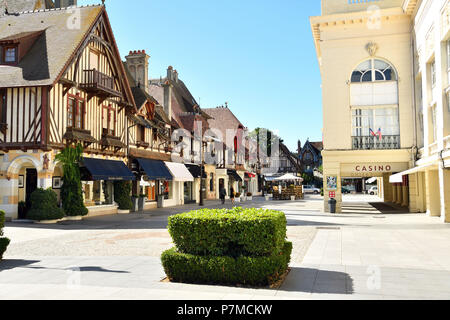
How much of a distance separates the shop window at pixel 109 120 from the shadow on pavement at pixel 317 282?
18865 millimetres

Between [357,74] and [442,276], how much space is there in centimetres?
1862

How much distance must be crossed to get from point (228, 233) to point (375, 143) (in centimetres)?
1891

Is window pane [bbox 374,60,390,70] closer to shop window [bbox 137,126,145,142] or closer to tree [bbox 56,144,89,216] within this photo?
shop window [bbox 137,126,145,142]

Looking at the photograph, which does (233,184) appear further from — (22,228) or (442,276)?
(442,276)

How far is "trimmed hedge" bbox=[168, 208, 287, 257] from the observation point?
7.02 metres

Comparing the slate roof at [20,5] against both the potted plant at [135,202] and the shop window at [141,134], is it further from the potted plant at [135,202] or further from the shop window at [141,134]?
the potted plant at [135,202]

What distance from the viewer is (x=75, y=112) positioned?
2173 centimetres

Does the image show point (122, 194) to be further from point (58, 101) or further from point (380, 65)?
Answer: point (380, 65)

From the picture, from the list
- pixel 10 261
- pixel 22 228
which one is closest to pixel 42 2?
pixel 22 228

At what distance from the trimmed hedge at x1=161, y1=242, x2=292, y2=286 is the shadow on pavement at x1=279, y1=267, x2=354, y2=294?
0.36 metres

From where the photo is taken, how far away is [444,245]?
37.3 ft

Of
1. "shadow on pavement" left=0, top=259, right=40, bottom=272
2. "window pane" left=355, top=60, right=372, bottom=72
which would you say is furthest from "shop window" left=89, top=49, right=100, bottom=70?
"shadow on pavement" left=0, top=259, right=40, bottom=272

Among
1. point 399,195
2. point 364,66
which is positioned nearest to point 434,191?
point 364,66

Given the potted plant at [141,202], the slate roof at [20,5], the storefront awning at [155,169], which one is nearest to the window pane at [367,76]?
the storefront awning at [155,169]
